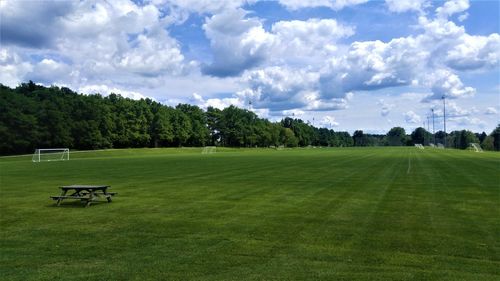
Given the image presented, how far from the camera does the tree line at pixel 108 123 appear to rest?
8725 centimetres

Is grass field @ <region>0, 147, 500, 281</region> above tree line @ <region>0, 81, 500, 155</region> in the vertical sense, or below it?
below

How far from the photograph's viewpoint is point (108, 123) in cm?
10806

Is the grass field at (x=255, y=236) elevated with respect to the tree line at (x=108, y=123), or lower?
lower

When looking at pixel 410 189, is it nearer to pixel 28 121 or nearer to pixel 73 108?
pixel 28 121

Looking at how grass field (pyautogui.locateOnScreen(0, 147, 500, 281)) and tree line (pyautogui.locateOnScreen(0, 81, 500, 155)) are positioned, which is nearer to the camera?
grass field (pyautogui.locateOnScreen(0, 147, 500, 281))

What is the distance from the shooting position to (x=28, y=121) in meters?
86.2

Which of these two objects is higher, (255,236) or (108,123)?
(108,123)

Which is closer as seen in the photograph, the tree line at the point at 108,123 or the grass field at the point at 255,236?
the grass field at the point at 255,236

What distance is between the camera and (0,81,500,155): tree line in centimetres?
8725

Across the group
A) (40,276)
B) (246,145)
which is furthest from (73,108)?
(40,276)

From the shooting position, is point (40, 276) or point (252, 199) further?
point (252, 199)

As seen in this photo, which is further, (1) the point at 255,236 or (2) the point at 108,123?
(2) the point at 108,123

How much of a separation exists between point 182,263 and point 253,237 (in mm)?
2570

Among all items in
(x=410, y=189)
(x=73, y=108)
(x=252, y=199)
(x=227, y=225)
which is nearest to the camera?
(x=227, y=225)
